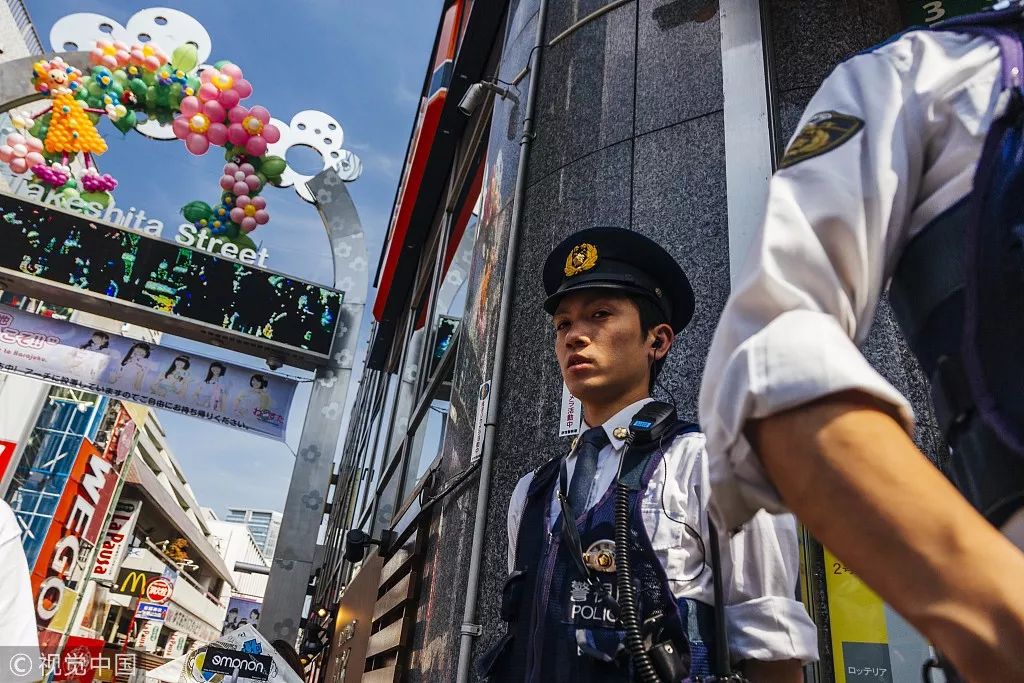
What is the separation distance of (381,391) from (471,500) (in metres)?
10.2

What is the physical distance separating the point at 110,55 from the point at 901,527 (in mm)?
14098

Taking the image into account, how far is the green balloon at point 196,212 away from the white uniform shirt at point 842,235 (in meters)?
12.1

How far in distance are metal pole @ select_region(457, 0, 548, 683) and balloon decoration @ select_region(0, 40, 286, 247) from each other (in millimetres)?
8114

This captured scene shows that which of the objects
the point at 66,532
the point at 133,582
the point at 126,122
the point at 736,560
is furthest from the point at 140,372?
the point at 133,582

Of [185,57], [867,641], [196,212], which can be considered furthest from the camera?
[185,57]

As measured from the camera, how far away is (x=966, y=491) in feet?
2.02

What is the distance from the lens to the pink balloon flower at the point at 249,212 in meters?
11.4

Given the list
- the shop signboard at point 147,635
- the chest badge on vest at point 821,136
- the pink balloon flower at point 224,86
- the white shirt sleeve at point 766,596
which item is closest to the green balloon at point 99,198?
the pink balloon flower at point 224,86

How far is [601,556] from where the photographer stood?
4.32 ft

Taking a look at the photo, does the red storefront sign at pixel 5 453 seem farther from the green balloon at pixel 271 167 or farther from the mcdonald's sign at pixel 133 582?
the mcdonald's sign at pixel 133 582

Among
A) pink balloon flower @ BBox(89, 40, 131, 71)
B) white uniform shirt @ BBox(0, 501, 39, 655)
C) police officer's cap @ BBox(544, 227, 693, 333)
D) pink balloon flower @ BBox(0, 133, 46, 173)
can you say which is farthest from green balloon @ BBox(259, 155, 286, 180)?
police officer's cap @ BBox(544, 227, 693, 333)

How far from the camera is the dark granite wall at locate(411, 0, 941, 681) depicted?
2861 millimetres

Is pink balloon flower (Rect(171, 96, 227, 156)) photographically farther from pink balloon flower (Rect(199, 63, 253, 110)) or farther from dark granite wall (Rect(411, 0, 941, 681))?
dark granite wall (Rect(411, 0, 941, 681))

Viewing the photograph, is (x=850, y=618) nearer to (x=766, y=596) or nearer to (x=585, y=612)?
(x=766, y=596)
